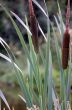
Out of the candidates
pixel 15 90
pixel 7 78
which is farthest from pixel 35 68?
pixel 7 78

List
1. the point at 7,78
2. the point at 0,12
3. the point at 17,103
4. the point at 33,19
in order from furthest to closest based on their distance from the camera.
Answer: the point at 0,12 → the point at 7,78 → the point at 17,103 → the point at 33,19

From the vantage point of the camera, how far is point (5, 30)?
4.40 metres

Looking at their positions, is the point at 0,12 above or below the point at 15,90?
above

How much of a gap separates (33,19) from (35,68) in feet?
0.49

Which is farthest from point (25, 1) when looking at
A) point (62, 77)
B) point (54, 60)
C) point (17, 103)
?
point (62, 77)

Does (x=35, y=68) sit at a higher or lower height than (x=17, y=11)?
higher

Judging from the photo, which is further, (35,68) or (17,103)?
(17,103)

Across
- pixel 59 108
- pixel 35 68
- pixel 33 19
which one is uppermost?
pixel 33 19

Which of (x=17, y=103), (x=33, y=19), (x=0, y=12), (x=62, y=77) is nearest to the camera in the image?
(x=33, y=19)

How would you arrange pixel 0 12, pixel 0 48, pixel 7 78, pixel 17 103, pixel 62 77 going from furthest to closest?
pixel 0 12, pixel 0 48, pixel 7 78, pixel 17 103, pixel 62 77

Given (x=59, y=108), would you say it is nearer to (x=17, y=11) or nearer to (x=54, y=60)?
(x=54, y=60)

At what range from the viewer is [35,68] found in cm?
107

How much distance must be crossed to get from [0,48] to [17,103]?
45.5 inches

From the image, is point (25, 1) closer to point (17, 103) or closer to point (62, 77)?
point (17, 103)
